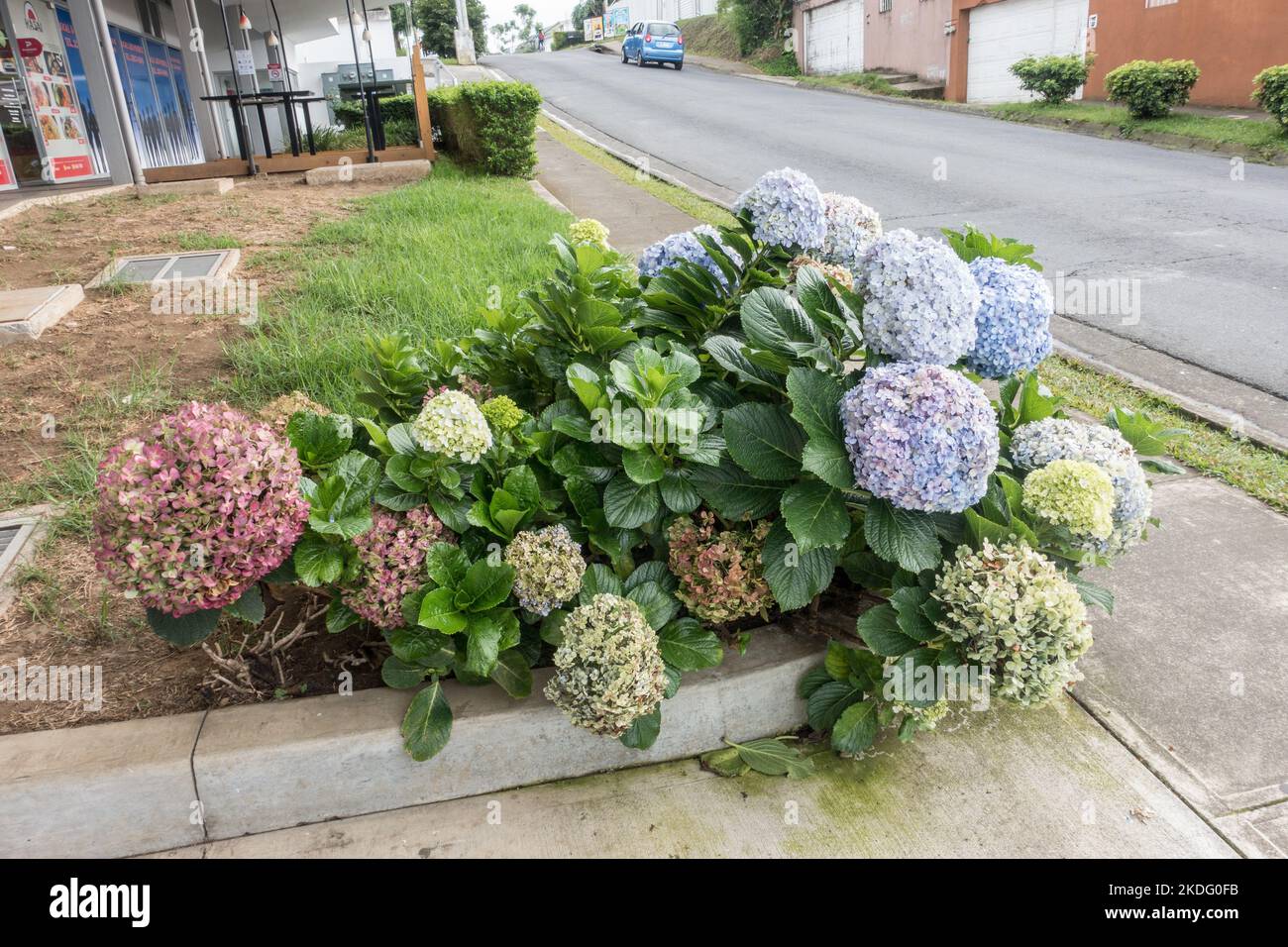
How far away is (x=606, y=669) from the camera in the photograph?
209cm

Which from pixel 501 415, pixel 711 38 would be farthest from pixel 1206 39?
pixel 711 38

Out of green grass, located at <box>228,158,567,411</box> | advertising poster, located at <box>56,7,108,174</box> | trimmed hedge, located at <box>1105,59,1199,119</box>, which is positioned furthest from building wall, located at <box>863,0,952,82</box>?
advertising poster, located at <box>56,7,108,174</box>

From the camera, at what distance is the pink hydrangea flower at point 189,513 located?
1.90m

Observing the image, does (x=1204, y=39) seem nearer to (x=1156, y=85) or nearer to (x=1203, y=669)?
(x=1156, y=85)

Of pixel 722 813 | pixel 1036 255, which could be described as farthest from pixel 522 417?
pixel 1036 255

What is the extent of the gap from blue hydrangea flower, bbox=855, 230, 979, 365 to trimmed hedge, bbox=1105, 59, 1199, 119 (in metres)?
16.2

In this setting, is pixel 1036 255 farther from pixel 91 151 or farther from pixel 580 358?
pixel 91 151

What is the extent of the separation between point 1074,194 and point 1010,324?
882 centimetres

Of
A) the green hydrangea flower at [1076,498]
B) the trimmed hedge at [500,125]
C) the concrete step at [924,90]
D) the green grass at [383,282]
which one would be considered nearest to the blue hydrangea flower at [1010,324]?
the green hydrangea flower at [1076,498]

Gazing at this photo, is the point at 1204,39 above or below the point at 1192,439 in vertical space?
above

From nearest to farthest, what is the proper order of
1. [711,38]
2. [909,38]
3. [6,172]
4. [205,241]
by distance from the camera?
1. [205,241]
2. [6,172]
3. [909,38]
4. [711,38]

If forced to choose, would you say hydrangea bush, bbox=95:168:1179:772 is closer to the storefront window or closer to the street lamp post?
the storefront window

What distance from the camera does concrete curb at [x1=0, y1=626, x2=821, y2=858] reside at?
207 cm

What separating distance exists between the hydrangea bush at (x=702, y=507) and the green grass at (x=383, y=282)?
89 centimetres
